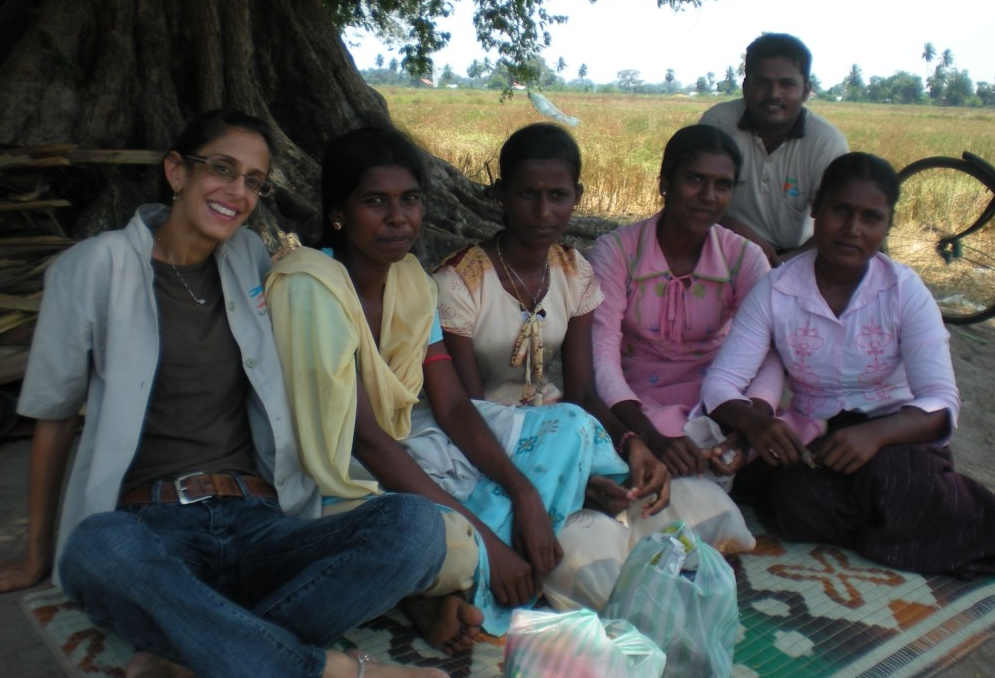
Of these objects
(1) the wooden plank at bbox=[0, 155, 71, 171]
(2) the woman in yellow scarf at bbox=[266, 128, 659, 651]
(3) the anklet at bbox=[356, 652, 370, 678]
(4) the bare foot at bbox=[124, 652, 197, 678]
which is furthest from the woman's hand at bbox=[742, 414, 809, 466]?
(1) the wooden plank at bbox=[0, 155, 71, 171]

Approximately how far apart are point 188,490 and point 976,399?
12.8 ft

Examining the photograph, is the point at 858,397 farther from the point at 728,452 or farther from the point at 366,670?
the point at 366,670

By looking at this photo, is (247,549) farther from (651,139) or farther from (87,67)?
(651,139)

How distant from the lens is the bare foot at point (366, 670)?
1898mm

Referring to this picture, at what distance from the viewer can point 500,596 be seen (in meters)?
2.35

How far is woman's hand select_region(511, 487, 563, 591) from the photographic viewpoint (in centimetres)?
240

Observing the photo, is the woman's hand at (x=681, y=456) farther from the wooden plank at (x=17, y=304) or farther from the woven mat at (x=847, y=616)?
the wooden plank at (x=17, y=304)

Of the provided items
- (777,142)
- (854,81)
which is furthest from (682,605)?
(854,81)

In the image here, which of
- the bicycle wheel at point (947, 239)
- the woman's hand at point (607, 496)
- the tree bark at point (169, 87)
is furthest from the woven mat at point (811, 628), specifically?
the bicycle wheel at point (947, 239)

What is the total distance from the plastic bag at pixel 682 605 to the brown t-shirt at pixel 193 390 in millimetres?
1036

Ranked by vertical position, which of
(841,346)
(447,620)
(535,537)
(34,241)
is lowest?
(447,620)

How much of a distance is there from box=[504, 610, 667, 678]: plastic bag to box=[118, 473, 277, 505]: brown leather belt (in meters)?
0.79

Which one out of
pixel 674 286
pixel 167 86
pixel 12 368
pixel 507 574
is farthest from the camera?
pixel 167 86

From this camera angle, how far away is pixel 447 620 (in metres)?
2.22
